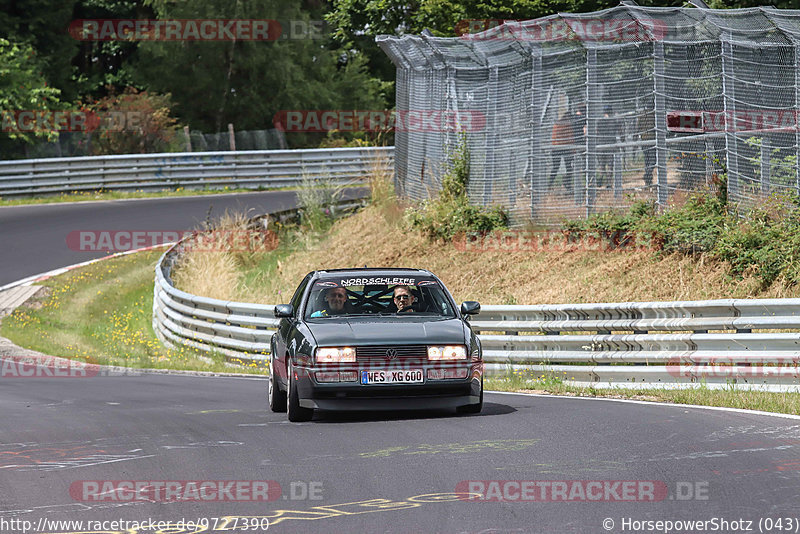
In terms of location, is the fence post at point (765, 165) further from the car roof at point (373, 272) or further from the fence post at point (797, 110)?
the car roof at point (373, 272)

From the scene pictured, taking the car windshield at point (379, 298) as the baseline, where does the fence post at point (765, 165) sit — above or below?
above

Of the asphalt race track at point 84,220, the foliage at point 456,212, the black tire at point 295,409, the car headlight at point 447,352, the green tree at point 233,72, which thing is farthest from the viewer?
the green tree at point 233,72

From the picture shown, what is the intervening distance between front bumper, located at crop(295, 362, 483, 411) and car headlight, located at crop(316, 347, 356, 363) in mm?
70

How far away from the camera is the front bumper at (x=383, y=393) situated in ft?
38.6

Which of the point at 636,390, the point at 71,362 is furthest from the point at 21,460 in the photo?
the point at 71,362

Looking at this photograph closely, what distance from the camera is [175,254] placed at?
2895 cm

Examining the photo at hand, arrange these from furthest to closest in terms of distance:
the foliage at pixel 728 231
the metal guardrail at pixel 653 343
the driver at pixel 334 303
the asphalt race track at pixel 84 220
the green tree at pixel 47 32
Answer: the green tree at pixel 47 32
the asphalt race track at pixel 84 220
the foliage at pixel 728 231
the metal guardrail at pixel 653 343
the driver at pixel 334 303

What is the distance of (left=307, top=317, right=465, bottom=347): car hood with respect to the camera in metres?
11.9

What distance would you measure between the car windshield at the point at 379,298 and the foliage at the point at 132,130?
34.3 meters

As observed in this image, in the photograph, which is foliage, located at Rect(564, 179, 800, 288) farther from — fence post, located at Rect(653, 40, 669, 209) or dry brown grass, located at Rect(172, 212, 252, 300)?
dry brown grass, located at Rect(172, 212, 252, 300)

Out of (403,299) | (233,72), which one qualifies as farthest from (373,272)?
(233,72)

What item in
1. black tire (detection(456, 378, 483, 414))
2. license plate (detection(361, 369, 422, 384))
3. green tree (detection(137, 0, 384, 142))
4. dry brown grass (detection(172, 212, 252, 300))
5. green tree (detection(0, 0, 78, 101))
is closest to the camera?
license plate (detection(361, 369, 422, 384))

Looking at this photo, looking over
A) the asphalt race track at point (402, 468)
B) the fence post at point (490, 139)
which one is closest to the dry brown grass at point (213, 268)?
the fence post at point (490, 139)

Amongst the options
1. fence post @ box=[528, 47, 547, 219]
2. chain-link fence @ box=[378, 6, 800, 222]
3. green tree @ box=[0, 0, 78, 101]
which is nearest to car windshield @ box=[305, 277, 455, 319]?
chain-link fence @ box=[378, 6, 800, 222]
